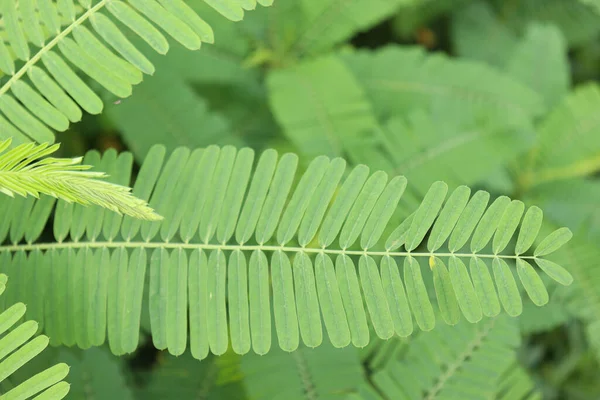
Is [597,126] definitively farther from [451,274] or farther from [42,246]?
[42,246]

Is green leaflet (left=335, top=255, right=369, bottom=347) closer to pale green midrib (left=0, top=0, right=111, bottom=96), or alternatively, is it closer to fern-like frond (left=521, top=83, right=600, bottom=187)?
pale green midrib (left=0, top=0, right=111, bottom=96)

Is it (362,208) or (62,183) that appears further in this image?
(362,208)

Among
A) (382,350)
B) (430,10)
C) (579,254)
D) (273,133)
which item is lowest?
(382,350)

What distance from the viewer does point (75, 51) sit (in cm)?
103

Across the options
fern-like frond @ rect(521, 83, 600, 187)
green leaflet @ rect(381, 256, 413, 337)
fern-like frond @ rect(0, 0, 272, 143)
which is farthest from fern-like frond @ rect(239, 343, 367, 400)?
fern-like frond @ rect(521, 83, 600, 187)

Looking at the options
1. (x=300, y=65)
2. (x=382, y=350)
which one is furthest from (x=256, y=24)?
(x=382, y=350)

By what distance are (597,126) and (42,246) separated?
217 cm

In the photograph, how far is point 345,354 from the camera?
1455 mm

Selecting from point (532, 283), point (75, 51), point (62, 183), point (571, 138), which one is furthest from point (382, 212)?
point (571, 138)

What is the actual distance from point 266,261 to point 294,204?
118mm

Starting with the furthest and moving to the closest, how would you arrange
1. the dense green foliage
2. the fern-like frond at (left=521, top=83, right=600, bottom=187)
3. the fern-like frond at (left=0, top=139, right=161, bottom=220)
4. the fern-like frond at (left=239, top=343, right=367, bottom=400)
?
the fern-like frond at (left=521, top=83, right=600, bottom=187)
the fern-like frond at (left=239, top=343, right=367, bottom=400)
the dense green foliage
the fern-like frond at (left=0, top=139, right=161, bottom=220)

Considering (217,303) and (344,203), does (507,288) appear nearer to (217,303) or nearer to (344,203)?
(344,203)

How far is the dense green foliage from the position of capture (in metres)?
0.94

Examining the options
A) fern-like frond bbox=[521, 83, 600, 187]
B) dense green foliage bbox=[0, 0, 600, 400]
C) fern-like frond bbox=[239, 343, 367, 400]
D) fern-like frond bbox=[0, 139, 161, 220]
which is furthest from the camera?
fern-like frond bbox=[521, 83, 600, 187]
